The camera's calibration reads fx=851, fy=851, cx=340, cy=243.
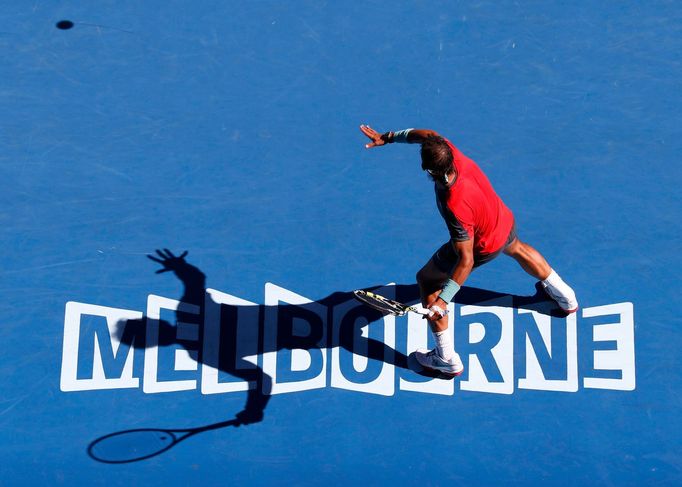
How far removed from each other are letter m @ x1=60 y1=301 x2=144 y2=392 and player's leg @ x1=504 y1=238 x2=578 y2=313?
3.39m

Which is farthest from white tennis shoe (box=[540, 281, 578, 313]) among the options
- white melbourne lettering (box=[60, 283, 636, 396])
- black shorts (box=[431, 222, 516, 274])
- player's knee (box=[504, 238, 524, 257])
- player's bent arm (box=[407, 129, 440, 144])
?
player's bent arm (box=[407, 129, 440, 144])

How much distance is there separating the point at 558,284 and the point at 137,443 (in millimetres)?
3872

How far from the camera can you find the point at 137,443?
7363 millimetres

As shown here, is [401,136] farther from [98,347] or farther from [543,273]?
[98,347]

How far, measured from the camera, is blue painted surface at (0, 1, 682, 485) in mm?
7305

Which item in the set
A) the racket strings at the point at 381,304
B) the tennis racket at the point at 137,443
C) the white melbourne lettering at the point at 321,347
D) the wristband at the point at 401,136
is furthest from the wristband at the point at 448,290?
the tennis racket at the point at 137,443

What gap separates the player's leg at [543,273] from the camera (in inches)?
275

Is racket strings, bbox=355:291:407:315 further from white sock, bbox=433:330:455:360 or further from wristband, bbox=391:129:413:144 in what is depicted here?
wristband, bbox=391:129:413:144

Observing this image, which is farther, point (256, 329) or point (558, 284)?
point (256, 329)

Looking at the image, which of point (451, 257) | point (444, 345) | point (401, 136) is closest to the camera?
point (451, 257)

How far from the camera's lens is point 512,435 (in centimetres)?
730

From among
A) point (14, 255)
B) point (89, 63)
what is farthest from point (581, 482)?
point (89, 63)

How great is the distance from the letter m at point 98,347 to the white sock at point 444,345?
105 inches

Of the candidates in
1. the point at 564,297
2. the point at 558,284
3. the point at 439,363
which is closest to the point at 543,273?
the point at 558,284
